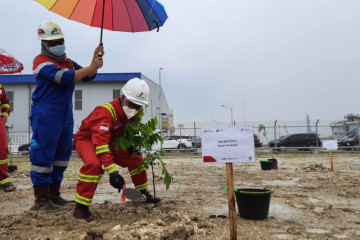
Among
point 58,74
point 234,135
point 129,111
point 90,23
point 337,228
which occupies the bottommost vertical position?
point 337,228

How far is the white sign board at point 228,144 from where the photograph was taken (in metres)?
2.79

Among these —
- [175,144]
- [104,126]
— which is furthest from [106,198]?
[175,144]

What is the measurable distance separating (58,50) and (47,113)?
78 cm

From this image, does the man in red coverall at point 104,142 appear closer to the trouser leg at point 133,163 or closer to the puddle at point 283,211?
the trouser leg at point 133,163

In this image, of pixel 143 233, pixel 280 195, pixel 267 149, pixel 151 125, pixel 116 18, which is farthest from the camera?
pixel 267 149

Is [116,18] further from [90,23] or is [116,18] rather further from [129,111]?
[129,111]

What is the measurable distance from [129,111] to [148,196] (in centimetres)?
122

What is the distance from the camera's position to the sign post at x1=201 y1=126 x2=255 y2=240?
9.16ft

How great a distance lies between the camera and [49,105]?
3496mm

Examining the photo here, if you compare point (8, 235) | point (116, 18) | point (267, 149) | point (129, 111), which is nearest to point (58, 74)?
point (129, 111)

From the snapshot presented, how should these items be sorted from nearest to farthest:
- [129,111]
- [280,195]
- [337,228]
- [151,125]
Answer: [337,228]
[129,111]
[151,125]
[280,195]

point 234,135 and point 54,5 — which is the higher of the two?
point 54,5

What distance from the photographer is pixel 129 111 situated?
3381 mm

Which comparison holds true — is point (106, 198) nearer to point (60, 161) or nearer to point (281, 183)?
point (60, 161)
